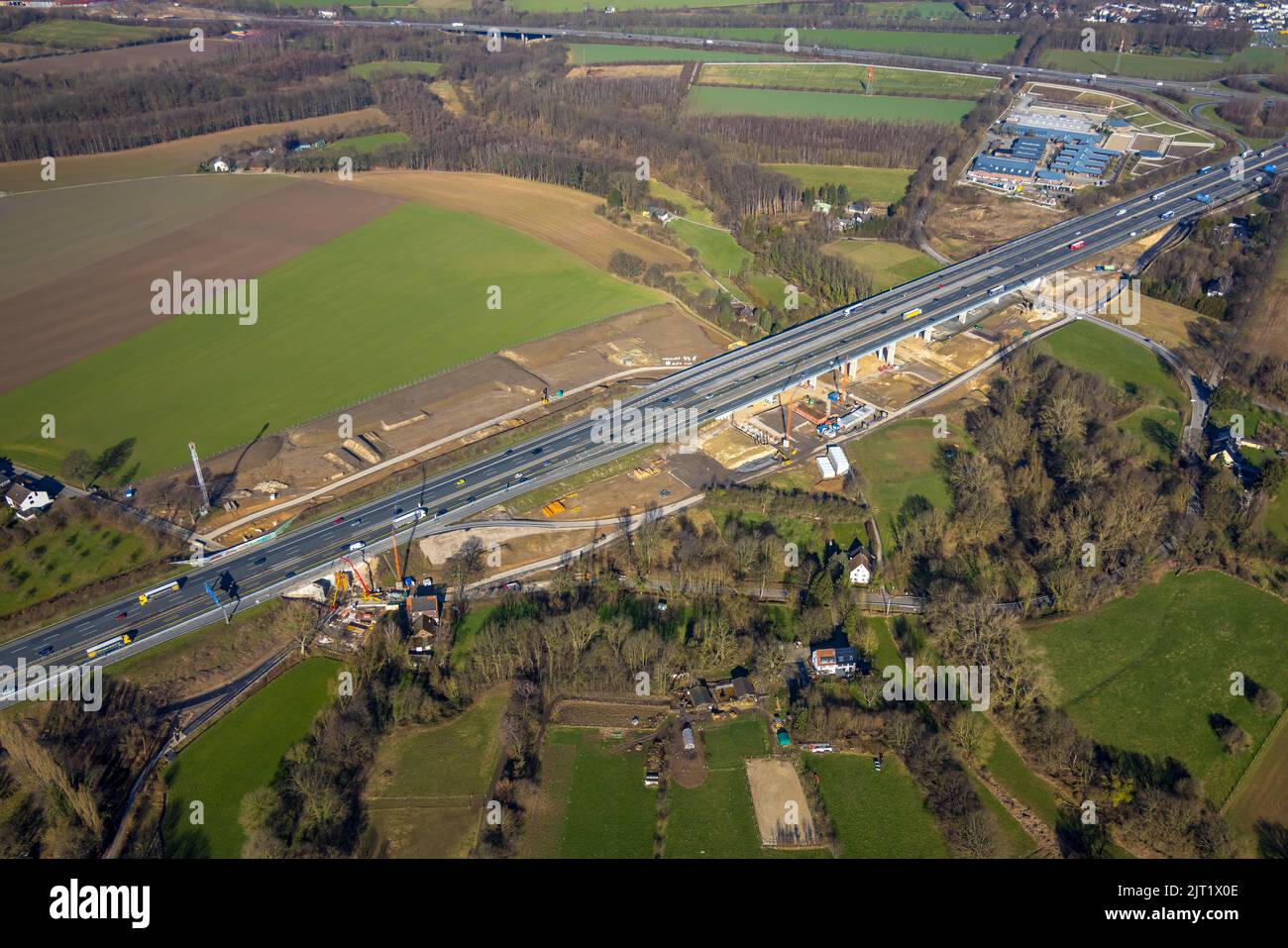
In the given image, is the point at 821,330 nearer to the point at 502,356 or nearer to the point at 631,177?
the point at 502,356

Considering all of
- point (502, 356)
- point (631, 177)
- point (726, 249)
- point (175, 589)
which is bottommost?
point (175, 589)

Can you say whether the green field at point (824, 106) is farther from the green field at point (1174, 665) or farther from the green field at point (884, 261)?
the green field at point (1174, 665)

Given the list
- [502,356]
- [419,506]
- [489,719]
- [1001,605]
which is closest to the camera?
[489,719]

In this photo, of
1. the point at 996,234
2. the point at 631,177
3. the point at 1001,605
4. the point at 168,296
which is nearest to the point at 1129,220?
the point at 996,234

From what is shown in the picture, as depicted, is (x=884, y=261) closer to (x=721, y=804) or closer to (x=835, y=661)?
(x=835, y=661)

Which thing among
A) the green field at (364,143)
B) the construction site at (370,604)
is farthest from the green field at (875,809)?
the green field at (364,143)

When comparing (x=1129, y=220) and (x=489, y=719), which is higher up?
(x=1129, y=220)

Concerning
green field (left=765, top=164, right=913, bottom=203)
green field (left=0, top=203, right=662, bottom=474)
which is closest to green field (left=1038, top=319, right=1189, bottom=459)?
green field (left=765, top=164, right=913, bottom=203)
